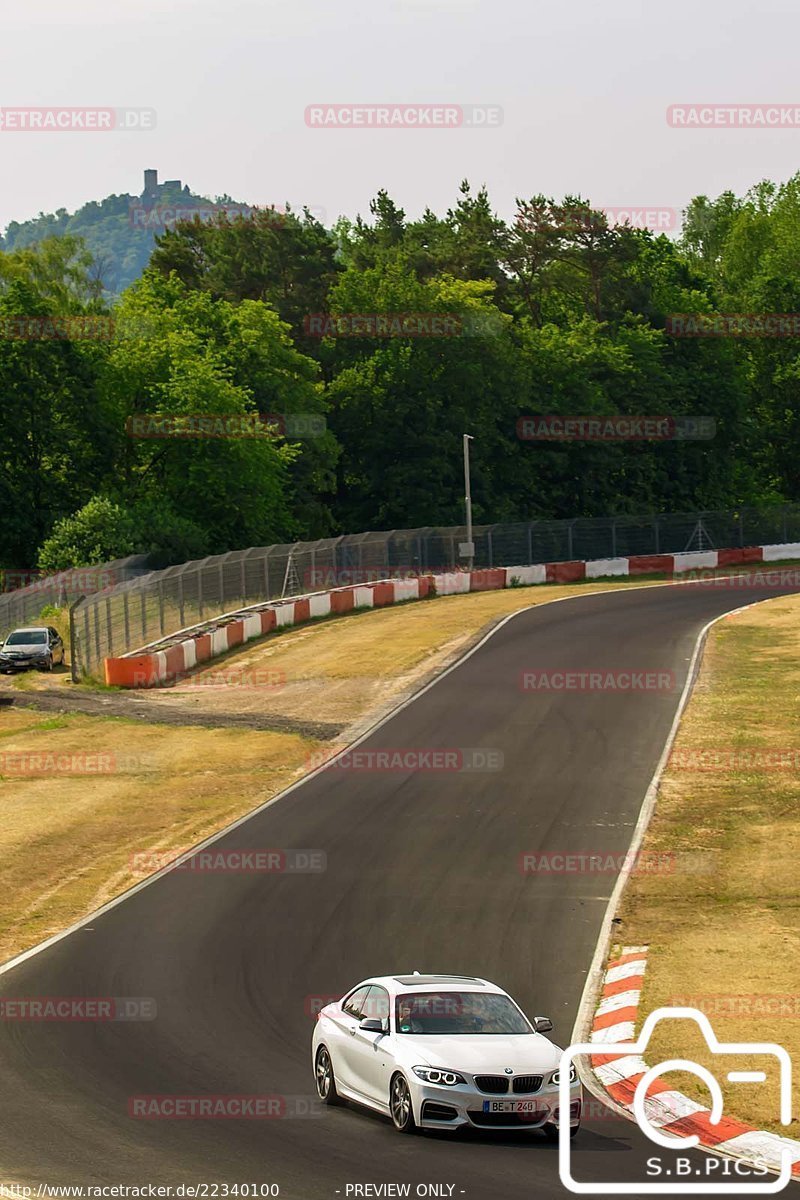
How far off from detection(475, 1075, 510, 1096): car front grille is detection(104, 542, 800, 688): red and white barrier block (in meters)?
36.1

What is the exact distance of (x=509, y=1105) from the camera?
13820 millimetres

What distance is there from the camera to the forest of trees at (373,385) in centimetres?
7719

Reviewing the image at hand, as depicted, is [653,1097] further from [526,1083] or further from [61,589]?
[61,589]

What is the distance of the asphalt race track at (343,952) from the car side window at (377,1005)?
2.99ft

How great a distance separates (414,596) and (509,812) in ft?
117

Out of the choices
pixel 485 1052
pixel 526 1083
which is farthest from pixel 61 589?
pixel 526 1083

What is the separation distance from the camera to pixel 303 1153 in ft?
43.8

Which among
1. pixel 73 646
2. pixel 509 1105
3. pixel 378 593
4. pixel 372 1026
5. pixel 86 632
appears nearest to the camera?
pixel 509 1105

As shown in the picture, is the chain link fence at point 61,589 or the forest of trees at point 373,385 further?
the forest of trees at point 373,385

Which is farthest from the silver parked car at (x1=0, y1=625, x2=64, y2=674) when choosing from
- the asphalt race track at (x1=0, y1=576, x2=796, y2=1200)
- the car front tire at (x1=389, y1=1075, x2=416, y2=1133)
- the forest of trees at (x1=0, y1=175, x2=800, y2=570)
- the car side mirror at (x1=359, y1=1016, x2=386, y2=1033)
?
the car front tire at (x1=389, y1=1075, x2=416, y2=1133)

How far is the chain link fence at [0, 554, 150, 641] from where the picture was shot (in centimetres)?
6084

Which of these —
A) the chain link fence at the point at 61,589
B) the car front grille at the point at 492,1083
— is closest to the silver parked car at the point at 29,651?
the chain link fence at the point at 61,589

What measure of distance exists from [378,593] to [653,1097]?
159ft

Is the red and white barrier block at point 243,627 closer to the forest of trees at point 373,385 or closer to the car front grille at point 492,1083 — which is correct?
the forest of trees at point 373,385
